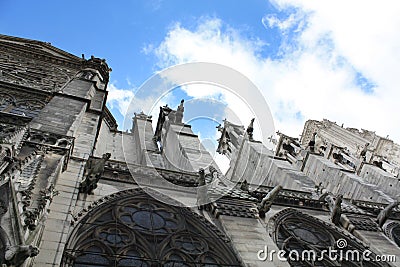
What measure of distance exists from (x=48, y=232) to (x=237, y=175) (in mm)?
14194

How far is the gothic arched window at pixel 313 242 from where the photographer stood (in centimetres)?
870

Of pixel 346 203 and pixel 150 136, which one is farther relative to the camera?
pixel 150 136

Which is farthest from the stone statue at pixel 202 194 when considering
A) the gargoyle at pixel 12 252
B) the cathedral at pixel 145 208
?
the gargoyle at pixel 12 252

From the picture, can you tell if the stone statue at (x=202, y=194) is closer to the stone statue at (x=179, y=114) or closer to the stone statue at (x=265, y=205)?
the stone statue at (x=265, y=205)

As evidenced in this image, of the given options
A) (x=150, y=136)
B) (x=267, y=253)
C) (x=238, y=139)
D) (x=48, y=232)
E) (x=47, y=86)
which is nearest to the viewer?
(x=48, y=232)

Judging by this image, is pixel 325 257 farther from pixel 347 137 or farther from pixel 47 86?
pixel 347 137

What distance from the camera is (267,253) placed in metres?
7.37

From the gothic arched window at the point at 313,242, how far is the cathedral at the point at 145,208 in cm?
3

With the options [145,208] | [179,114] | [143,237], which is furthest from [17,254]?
[179,114]

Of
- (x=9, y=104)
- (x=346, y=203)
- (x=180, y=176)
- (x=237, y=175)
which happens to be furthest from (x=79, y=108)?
(x=237, y=175)

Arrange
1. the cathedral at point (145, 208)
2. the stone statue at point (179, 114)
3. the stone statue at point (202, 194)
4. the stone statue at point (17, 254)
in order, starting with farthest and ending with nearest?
the stone statue at point (179, 114), the stone statue at point (202, 194), the cathedral at point (145, 208), the stone statue at point (17, 254)

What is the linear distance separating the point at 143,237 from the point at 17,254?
3310 millimetres

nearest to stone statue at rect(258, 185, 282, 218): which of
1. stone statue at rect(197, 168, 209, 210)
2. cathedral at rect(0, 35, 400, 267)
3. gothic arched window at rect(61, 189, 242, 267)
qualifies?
cathedral at rect(0, 35, 400, 267)

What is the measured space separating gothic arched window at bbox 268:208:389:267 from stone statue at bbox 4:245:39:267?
5530 mm
